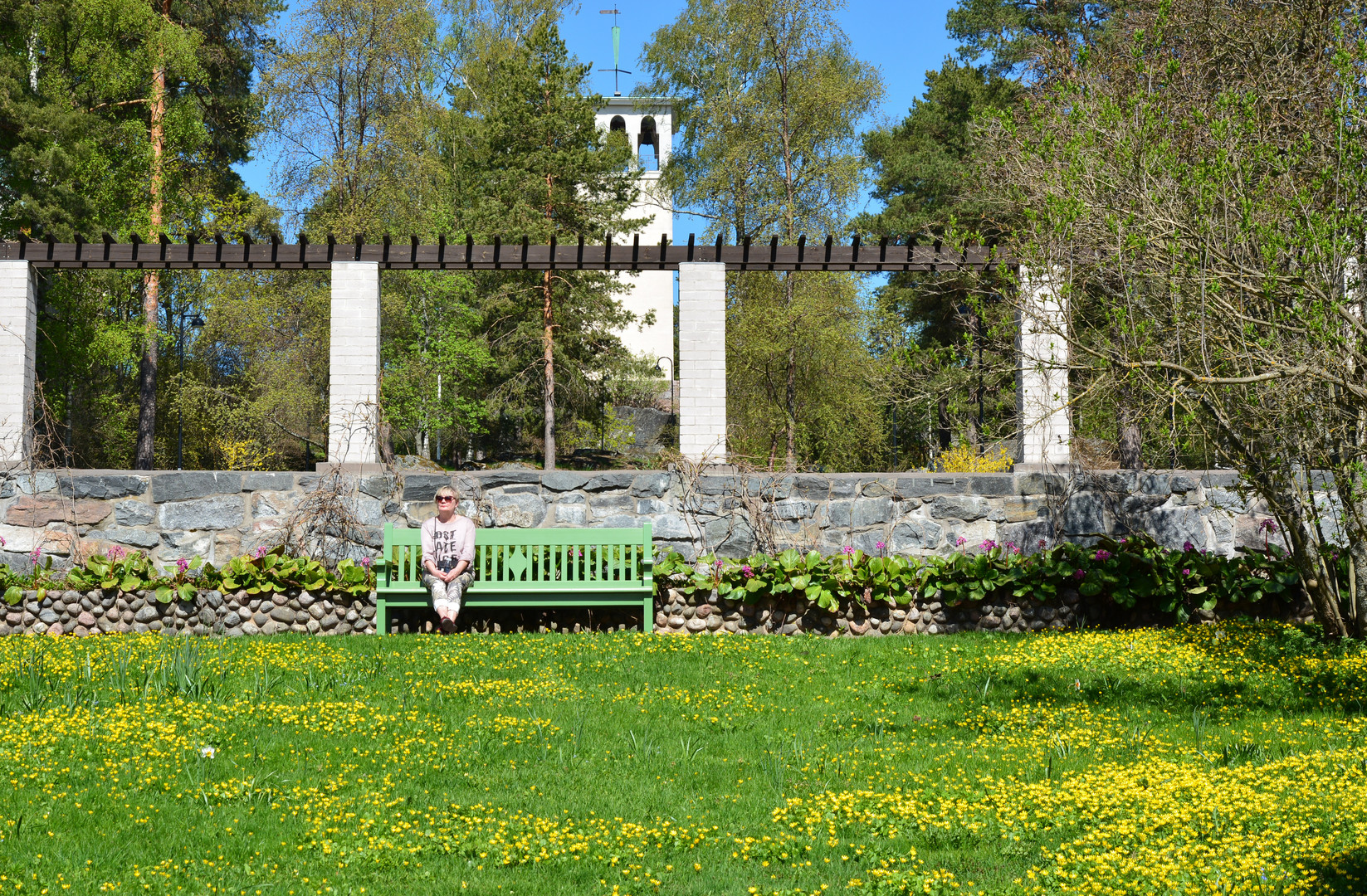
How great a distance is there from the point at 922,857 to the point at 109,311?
20.7 m

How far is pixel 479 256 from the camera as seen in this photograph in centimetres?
912

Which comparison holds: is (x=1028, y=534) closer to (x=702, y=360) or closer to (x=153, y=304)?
(x=702, y=360)

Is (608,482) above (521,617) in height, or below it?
above

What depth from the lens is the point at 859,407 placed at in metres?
21.0

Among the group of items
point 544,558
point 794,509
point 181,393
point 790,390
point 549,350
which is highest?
point 549,350

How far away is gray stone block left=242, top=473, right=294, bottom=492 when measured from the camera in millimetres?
8109

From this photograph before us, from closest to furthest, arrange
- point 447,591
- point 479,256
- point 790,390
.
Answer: point 447,591
point 479,256
point 790,390

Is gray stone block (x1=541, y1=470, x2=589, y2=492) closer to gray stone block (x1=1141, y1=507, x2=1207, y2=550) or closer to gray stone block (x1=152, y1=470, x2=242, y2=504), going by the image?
gray stone block (x1=152, y1=470, x2=242, y2=504)

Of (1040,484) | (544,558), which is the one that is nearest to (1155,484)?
(1040,484)

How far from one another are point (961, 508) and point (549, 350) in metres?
11.2

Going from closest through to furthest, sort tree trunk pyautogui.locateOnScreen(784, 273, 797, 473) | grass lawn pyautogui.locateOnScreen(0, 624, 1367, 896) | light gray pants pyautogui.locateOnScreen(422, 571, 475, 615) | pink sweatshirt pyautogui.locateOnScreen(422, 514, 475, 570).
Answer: grass lawn pyautogui.locateOnScreen(0, 624, 1367, 896) < light gray pants pyautogui.locateOnScreen(422, 571, 475, 615) < pink sweatshirt pyautogui.locateOnScreen(422, 514, 475, 570) < tree trunk pyautogui.locateOnScreen(784, 273, 797, 473)

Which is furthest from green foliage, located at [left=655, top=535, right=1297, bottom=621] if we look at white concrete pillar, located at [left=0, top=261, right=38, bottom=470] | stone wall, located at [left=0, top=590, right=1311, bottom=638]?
white concrete pillar, located at [left=0, top=261, right=38, bottom=470]

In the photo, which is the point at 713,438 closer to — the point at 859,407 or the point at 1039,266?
the point at 1039,266

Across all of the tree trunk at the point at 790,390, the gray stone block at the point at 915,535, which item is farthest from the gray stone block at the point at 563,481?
the tree trunk at the point at 790,390
